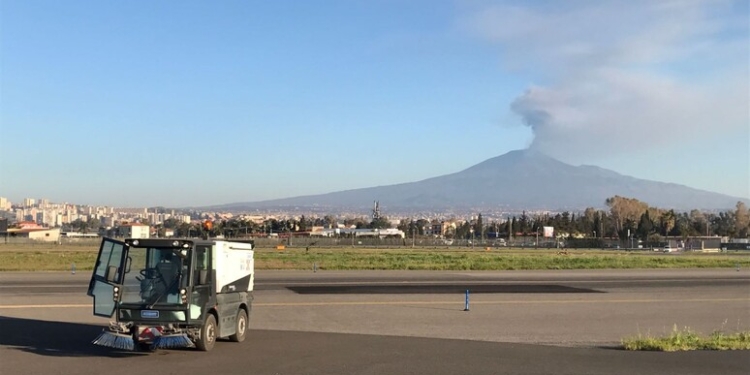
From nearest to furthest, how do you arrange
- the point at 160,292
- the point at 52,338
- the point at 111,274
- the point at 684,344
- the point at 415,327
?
the point at 111,274, the point at 160,292, the point at 684,344, the point at 52,338, the point at 415,327

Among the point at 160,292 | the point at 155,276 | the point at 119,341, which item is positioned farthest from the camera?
the point at 155,276

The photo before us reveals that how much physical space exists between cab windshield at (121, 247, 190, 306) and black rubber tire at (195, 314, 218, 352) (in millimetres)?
810

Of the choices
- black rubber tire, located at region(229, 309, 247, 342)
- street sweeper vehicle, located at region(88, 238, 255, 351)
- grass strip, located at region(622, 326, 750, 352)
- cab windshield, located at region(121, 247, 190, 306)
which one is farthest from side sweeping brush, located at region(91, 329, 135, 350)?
grass strip, located at region(622, 326, 750, 352)

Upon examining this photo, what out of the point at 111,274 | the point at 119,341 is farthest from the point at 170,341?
the point at 111,274

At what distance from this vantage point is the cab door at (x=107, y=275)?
12.7m

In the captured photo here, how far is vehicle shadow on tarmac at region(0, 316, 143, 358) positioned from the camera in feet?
44.1

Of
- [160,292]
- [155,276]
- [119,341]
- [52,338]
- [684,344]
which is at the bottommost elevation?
[52,338]

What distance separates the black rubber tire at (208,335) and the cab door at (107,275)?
5.22 feet

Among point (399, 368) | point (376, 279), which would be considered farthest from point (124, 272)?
point (376, 279)

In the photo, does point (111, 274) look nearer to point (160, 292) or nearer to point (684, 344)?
point (160, 292)

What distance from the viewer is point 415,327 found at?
1797 centimetres

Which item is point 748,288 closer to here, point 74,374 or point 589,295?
point 589,295

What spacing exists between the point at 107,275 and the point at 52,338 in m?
3.76

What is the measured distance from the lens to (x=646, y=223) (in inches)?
7180
